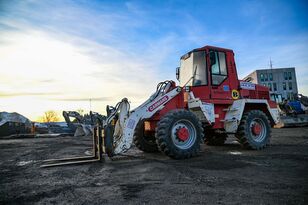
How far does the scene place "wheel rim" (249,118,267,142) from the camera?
8.09m

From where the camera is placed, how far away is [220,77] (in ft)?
25.6

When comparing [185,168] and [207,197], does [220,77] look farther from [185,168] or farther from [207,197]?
[207,197]

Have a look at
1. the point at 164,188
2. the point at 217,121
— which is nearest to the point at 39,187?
the point at 164,188

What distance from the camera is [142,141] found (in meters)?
7.67

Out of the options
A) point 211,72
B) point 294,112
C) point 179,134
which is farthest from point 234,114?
point 294,112

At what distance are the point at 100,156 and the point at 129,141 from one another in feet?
2.85

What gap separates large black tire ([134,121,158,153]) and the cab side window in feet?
9.04

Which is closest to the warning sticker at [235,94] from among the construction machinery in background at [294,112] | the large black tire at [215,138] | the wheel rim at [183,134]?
the large black tire at [215,138]

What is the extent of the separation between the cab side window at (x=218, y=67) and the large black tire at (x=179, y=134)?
187 cm

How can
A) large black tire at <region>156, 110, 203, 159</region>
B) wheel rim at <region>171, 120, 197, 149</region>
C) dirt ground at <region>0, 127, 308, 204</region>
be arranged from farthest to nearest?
wheel rim at <region>171, 120, 197, 149</region> → large black tire at <region>156, 110, 203, 159</region> → dirt ground at <region>0, 127, 308, 204</region>

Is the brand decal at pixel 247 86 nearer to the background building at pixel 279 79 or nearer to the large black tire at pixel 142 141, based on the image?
the large black tire at pixel 142 141

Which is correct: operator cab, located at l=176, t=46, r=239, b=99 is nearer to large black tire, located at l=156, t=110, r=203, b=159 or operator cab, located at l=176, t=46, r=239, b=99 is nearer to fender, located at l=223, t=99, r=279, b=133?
fender, located at l=223, t=99, r=279, b=133

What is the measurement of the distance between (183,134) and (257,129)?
3314 millimetres

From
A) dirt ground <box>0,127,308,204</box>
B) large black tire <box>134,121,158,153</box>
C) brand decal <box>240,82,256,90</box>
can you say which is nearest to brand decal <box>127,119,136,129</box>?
dirt ground <box>0,127,308,204</box>
